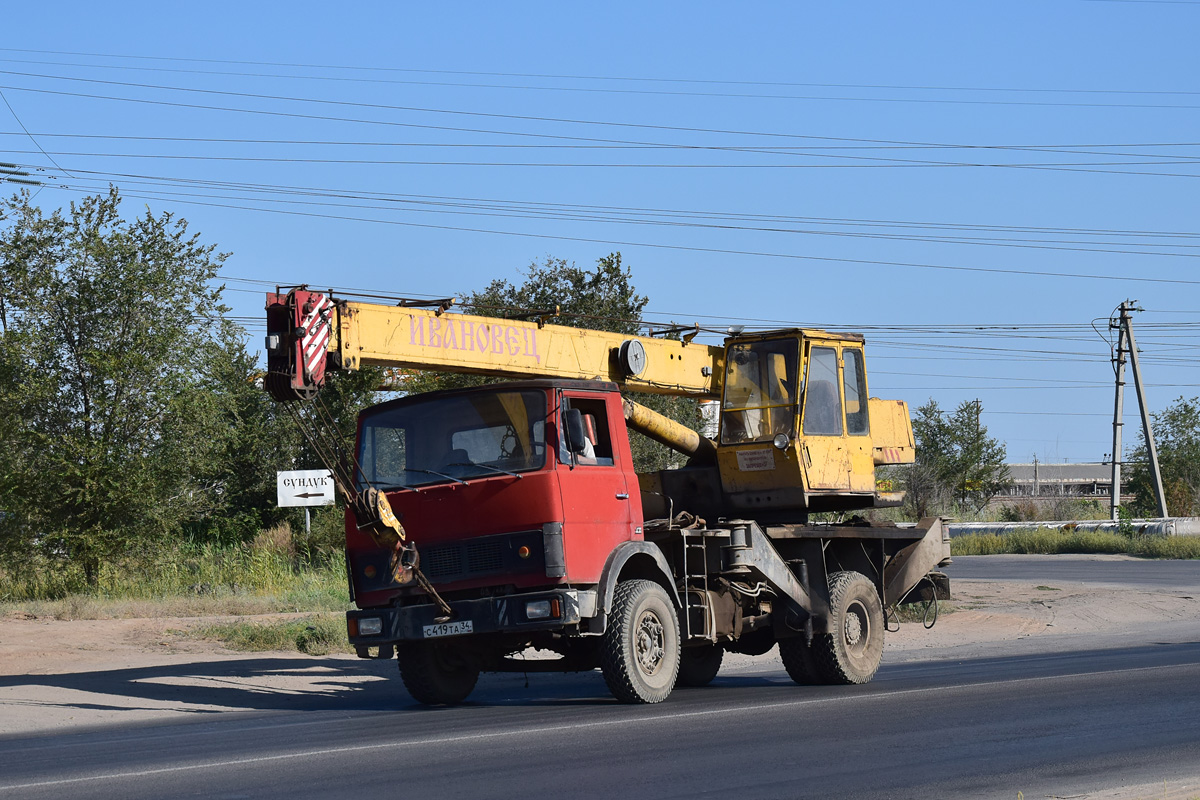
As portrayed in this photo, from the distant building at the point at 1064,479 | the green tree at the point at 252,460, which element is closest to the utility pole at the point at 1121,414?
the green tree at the point at 252,460

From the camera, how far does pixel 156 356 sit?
26.3m

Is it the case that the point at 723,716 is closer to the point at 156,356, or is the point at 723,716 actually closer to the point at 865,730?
the point at 865,730

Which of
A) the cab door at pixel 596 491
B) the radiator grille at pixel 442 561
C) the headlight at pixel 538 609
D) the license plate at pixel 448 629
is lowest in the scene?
the license plate at pixel 448 629

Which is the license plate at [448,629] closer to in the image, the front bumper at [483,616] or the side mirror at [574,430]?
the front bumper at [483,616]

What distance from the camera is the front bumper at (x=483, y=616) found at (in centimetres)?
1137

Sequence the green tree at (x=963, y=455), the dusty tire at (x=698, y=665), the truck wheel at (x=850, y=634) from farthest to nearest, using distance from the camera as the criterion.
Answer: the green tree at (x=963, y=455)
the dusty tire at (x=698, y=665)
the truck wheel at (x=850, y=634)

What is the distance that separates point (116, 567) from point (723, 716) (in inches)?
732

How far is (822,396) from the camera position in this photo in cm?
1490

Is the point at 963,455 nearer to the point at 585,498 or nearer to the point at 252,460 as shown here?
the point at 252,460

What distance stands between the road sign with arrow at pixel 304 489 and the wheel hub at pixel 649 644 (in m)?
14.6

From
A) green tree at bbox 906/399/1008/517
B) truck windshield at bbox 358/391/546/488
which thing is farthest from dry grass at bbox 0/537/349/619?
green tree at bbox 906/399/1008/517

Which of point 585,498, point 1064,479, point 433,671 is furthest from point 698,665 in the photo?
point 1064,479

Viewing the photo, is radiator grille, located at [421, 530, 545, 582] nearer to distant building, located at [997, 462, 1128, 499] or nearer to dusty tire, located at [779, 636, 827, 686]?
dusty tire, located at [779, 636, 827, 686]

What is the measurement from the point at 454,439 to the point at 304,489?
14.5m
